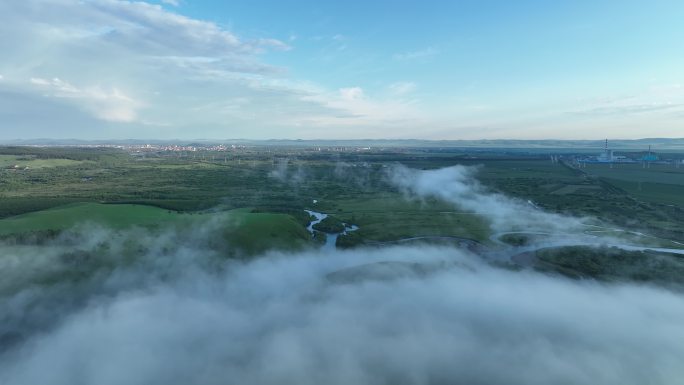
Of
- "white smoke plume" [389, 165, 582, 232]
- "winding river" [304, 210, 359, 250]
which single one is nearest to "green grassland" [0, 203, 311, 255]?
"winding river" [304, 210, 359, 250]

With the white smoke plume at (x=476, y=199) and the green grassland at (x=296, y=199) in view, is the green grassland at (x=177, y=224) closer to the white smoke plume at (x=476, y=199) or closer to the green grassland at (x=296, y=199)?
the green grassland at (x=296, y=199)

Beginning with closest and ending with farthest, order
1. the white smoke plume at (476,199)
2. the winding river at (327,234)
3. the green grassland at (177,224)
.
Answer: the green grassland at (177,224) → the winding river at (327,234) → the white smoke plume at (476,199)

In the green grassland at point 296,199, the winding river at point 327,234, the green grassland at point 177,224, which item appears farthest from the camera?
the green grassland at point 296,199

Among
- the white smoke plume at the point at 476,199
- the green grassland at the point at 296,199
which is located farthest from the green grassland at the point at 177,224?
the white smoke plume at the point at 476,199

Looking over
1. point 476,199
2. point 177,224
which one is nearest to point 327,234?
point 177,224

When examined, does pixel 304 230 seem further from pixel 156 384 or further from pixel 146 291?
pixel 156 384

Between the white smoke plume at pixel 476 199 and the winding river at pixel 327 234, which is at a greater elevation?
the white smoke plume at pixel 476 199

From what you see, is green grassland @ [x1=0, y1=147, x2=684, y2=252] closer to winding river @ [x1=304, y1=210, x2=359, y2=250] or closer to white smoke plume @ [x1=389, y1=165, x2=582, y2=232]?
winding river @ [x1=304, y1=210, x2=359, y2=250]

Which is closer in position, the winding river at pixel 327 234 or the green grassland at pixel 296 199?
the winding river at pixel 327 234

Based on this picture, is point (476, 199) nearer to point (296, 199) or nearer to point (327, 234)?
point (296, 199)

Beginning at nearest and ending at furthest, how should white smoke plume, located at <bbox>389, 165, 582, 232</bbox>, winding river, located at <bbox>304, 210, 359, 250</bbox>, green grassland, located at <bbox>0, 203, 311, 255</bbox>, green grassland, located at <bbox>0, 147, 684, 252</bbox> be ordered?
green grassland, located at <bbox>0, 203, 311, 255</bbox> → winding river, located at <bbox>304, 210, 359, 250</bbox> → green grassland, located at <bbox>0, 147, 684, 252</bbox> → white smoke plume, located at <bbox>389, 165, 582, 232</bbox>

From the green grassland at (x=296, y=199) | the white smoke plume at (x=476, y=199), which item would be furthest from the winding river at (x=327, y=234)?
the white smoke plume at (x=476, y=199)

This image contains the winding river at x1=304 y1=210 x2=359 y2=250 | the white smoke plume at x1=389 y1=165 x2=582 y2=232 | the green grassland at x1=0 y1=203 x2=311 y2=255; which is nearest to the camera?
the green grassland at x1=0 y1=203 x2=311 y2=255
